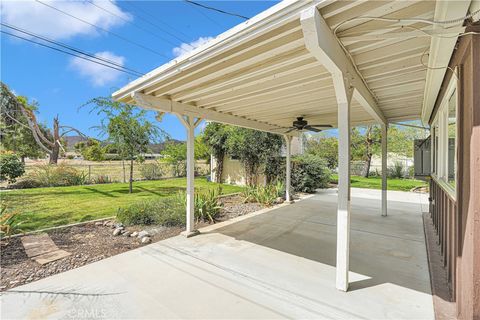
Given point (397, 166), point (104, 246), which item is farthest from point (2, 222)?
point (397, 166)

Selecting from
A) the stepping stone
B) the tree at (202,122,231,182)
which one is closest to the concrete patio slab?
the stepping stone

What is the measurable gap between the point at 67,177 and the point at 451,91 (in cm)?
1339

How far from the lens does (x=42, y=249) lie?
374cm

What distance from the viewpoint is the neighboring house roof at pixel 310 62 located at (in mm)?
1835

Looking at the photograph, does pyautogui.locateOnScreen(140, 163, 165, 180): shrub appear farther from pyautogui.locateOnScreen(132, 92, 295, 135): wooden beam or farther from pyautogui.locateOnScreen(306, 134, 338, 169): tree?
pyautogui.locateOnScreen(306, 134, 338, 169): tree

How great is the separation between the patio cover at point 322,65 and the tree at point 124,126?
18.9ft

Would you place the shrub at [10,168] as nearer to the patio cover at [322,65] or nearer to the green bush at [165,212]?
the green bush at [165,212]

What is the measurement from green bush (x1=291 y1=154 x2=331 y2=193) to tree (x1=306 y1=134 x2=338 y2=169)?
6.37m

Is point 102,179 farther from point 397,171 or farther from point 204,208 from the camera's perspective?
point 397,171

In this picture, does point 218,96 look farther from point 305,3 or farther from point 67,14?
point 67,14

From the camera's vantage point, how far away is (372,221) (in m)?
5.76

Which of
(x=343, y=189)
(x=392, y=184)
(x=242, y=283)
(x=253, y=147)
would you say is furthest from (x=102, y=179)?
(x=392, y=184)

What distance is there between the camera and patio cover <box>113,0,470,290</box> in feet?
6.03

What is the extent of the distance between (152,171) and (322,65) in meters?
12.8
